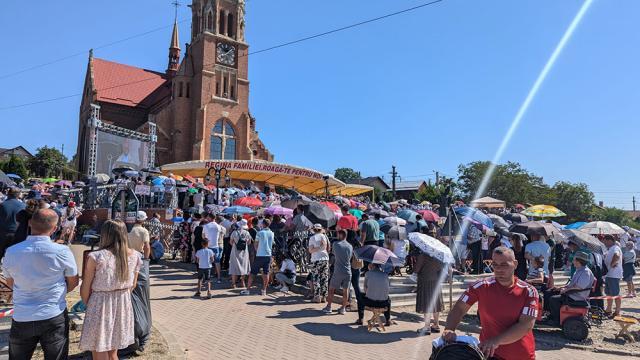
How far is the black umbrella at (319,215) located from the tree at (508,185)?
45.0m

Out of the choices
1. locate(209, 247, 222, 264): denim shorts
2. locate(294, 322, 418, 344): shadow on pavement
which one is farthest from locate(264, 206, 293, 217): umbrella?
locate(294, 322, 418, 344): shadow on pavement

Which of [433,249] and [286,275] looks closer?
[433,249]

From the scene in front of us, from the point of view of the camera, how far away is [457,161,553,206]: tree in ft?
171

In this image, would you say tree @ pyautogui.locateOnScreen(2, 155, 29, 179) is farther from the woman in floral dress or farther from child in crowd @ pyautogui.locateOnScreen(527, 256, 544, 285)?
child in crowd @ pyautogui.locateOnScreen(527, 256, 544, 285)

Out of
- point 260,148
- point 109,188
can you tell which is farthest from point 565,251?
point 260,148

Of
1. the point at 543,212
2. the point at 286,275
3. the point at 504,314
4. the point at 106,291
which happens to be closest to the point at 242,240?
the point at 286,275

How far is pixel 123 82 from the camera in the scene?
51062mm

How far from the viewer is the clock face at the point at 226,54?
4534 cm

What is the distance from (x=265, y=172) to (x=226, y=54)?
1597cm

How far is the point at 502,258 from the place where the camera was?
11.4 feet

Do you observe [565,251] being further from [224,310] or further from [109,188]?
[109,188]

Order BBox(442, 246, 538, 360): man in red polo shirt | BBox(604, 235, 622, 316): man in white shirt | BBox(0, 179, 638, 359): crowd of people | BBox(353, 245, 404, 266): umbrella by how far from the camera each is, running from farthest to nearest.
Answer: BBox(604, 235, 622, 316): man in white shirt
BBox(353, 245, 404, 266): umbrella
BBox(0, 179, 638, 359): crowd of people
BBox(442, 246, 538, 360): man in red polo shirt

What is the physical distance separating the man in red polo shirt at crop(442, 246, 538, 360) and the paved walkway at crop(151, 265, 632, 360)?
3.19 metres

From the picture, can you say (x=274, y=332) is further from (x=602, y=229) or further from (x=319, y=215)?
(x=602, y=229)
